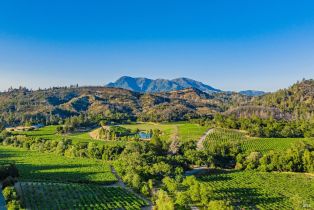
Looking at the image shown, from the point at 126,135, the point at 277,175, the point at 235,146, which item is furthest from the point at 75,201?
the point at 126,135

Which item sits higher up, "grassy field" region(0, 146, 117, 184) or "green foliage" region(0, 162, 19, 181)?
"green foliage" region(0, 162, 19, 181)

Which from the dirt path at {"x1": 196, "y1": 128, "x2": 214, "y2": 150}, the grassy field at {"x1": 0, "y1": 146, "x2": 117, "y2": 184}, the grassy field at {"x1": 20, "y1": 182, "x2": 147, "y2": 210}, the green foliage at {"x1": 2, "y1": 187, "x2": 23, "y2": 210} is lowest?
the grassy field at {"x1": 20, "y1": 182, "x2": 147, "y2": 210}

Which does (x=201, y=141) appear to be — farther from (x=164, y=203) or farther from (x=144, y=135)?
(x=164, y=203)

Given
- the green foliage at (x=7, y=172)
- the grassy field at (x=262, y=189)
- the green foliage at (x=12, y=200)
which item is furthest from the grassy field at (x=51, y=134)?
the green foliage at (x=12, y=200)

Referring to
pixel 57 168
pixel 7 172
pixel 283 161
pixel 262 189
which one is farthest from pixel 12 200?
pixel 283 161

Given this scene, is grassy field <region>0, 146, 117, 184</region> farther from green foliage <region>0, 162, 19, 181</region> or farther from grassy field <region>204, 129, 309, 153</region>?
grassy field <region>204, 129, 309, 153</region>

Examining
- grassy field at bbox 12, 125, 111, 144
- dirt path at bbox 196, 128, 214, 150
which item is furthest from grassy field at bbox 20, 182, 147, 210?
grassy field at bbox 12, 125, 111, 144
